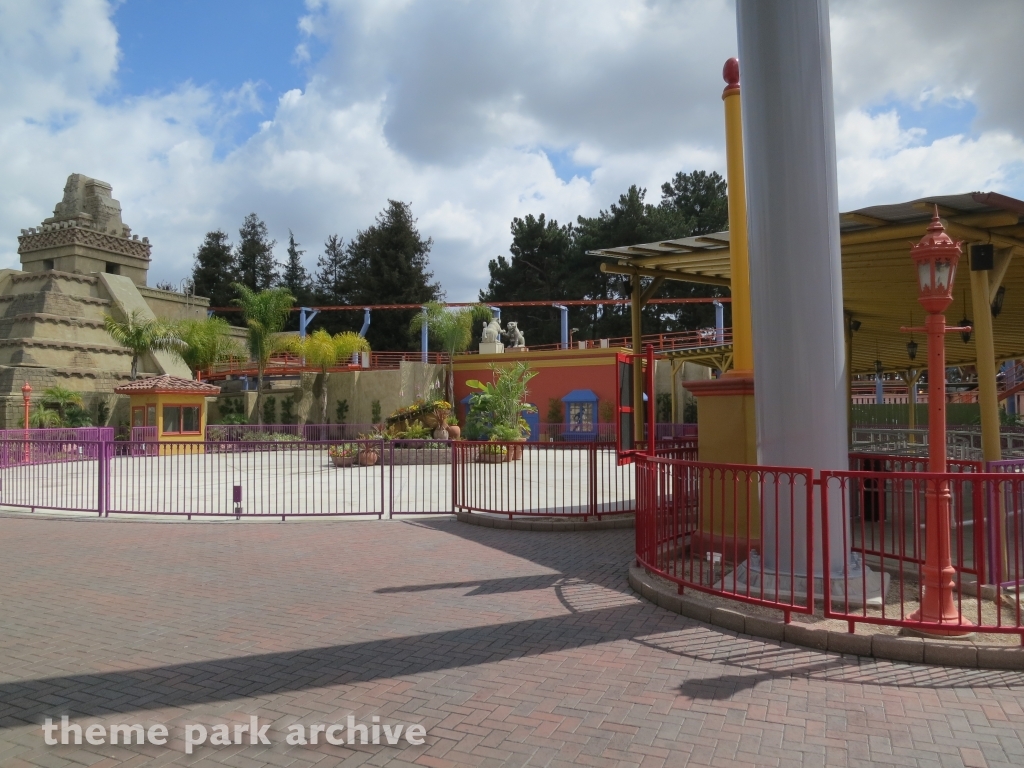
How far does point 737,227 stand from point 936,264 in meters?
2.74

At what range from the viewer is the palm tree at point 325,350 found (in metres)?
35.6

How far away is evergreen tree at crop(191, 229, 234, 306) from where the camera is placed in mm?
59188

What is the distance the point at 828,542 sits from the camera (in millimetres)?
5023

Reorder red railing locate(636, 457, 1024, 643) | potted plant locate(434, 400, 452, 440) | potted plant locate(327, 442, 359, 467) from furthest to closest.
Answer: potted plant locate(434, 400, 452, 440) < potted plant locate(327, 442, 359, 467) < red railing locate(636, 457, 1024, 643)

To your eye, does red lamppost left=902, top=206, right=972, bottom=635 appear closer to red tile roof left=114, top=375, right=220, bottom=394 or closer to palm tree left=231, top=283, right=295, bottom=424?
red tile roof left=114, top=375, right=220, bottom=394

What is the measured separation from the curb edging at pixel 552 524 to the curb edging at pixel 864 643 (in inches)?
155

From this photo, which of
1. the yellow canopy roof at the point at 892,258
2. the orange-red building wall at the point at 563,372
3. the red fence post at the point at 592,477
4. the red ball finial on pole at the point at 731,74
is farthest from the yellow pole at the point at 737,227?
the orange-red building wall at the point at 563,372

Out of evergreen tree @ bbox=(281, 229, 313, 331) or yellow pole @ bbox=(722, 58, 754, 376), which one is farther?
evergreen tree @ bbox=(281, 229, 313, 331)

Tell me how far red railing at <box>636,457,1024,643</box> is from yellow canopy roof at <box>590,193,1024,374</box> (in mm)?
2177

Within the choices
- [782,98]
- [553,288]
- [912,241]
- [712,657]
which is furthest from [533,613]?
[553,288]

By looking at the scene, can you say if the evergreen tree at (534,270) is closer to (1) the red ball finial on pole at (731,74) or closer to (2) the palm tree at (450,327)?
(2) the palm tree at (450,327)

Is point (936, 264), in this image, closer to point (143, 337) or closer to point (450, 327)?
point (450, 327)

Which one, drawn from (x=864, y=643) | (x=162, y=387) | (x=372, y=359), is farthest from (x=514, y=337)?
(x=864, y=643)

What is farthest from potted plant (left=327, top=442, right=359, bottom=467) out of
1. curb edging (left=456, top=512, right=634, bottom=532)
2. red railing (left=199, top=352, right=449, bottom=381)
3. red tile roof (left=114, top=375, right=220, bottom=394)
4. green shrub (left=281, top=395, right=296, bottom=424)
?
green shrub (left=281, top=395, right=296, bottom=424)
